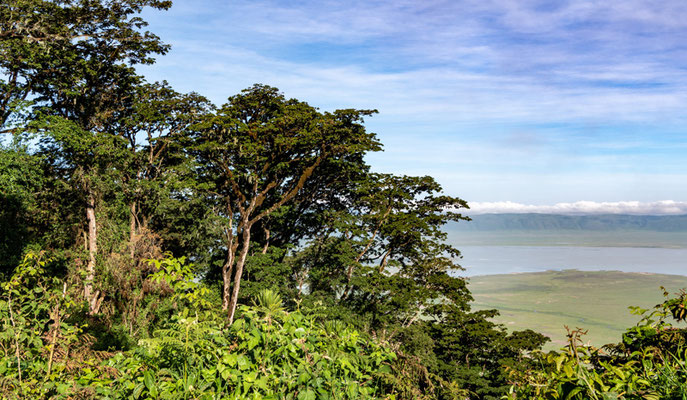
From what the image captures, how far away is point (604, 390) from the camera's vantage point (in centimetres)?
164

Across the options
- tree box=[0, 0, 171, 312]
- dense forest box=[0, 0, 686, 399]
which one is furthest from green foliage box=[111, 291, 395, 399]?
tree box=[0, 0, 171, 312]

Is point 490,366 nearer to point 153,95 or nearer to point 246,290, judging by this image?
point 246,290

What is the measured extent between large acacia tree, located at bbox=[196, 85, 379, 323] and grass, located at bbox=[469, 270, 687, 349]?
24.4m

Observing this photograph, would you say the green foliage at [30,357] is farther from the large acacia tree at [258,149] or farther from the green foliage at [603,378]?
the large acacia tree at [258,149]

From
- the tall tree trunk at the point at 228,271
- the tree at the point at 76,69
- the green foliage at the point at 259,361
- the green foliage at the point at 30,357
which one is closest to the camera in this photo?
the green foliage at the point at 259,361

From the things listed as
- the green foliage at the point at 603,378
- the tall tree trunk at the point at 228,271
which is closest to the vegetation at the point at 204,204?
the tall tree trunk at the point at 228,271

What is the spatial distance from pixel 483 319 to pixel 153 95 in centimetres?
1795

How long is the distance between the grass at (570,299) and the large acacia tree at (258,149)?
24390 mm

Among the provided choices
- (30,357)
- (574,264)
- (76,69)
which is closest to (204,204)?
(76,69)

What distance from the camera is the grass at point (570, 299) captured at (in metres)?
45.5

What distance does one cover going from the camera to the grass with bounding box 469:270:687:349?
149 feet

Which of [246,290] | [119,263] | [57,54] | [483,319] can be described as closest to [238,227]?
[246,290]

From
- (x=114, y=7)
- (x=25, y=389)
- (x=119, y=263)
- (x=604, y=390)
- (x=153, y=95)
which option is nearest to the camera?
(x=604, y=390)

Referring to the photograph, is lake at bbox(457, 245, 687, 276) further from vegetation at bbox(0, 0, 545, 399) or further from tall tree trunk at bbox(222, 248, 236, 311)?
tall tree trunk at bbox(222, 248, 236, 311)
